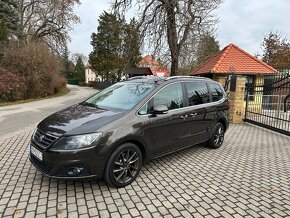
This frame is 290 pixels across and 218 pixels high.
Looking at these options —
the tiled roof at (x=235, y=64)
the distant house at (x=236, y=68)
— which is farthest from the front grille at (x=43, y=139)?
the tiled roof at (x=235, y=64)

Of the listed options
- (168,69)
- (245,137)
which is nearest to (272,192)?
(245,137)

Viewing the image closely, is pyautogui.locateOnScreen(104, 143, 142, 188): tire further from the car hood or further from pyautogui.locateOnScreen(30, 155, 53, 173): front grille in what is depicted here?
pyautogui.locateOnScreen(30, 155, 53, 173): front grille

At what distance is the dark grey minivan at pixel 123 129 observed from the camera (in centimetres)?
346

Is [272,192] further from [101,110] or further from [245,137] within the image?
[245,137]

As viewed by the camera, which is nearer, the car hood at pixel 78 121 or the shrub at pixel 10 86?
the car hood at pixel 78 121

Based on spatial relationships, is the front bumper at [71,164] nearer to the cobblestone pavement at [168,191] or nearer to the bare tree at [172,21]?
the cobblestone pavement at [168,191]

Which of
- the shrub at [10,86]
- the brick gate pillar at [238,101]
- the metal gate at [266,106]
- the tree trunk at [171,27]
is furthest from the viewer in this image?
the shrub at [10,86]

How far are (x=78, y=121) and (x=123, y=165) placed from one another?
0.98 m

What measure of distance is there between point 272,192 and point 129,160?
2.34m

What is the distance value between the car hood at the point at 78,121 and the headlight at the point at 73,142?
0.07 m

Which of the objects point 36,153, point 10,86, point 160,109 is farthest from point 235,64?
point 10,86

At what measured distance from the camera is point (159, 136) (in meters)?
4.39


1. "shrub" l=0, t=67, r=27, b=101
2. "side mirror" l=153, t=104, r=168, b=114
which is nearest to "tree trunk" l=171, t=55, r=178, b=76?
"shrub" l=0, t=67, r=27, b=101

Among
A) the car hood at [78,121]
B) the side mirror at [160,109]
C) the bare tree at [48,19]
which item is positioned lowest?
the car hood at [78,121]
